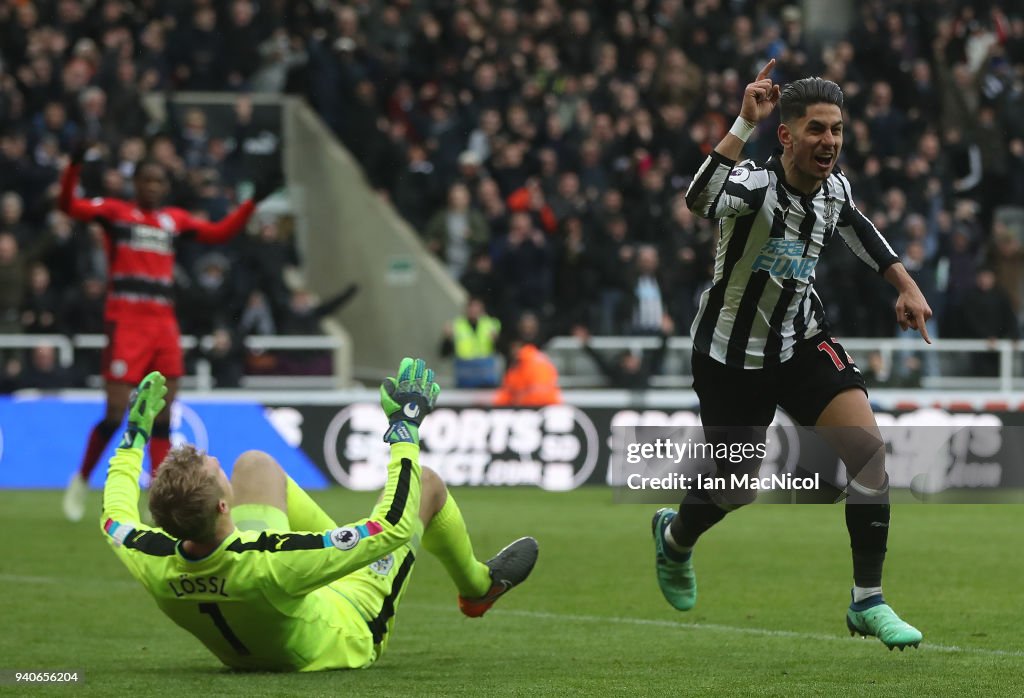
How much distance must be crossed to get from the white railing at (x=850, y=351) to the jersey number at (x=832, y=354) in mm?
11632

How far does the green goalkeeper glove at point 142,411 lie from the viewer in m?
6.23

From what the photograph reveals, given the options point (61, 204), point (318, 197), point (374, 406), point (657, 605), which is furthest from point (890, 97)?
point (657, 605)

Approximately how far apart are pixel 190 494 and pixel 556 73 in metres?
17.6

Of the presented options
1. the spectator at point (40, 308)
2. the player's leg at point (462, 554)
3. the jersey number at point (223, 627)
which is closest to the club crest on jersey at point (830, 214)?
the player's leg at point (462, 554)

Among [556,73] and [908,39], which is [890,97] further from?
[556,73]

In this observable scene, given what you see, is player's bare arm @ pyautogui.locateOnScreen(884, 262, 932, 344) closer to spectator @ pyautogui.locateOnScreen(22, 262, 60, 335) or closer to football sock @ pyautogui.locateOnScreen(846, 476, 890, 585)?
football sock @ pyautogui.locateOnScreen(846, 476, 890, 585)

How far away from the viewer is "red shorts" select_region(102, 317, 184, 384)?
12531mm

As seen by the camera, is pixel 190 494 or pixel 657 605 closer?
pixel 190 494

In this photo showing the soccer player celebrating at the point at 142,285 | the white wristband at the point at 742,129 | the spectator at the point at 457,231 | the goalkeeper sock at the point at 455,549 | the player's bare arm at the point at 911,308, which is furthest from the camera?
the spectator at the point at 457,231

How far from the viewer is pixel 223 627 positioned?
6039 millimetres

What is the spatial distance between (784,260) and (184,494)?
104 inches

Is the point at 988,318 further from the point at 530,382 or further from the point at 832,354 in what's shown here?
the point at 832,354

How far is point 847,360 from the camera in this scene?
7094 millimetres

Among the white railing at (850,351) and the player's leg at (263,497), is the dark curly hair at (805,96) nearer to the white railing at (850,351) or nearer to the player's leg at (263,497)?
the player's leg at (263,497)
